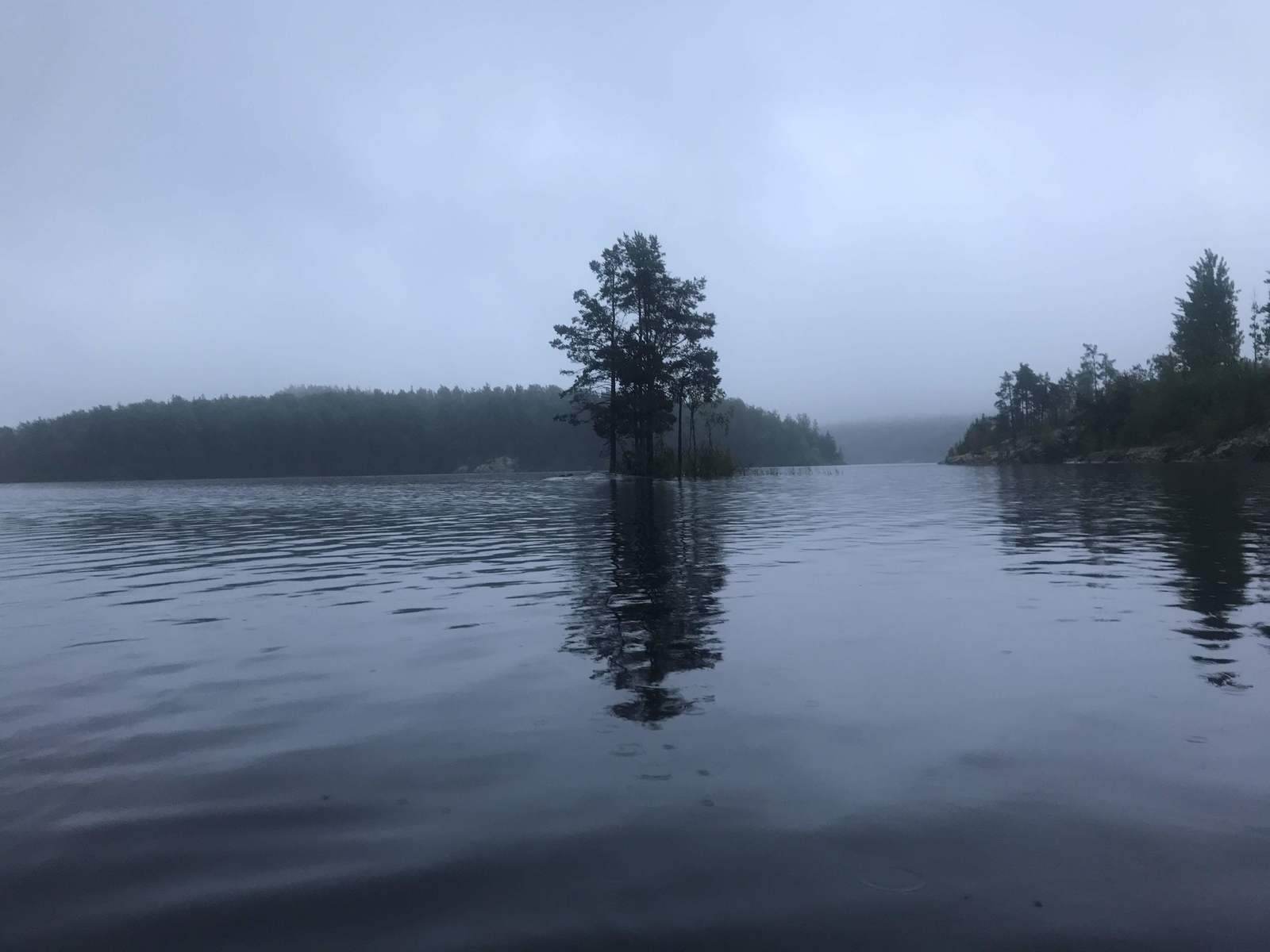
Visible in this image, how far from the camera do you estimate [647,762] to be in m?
4.57

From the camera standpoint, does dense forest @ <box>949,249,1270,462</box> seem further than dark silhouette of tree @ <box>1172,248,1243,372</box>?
No

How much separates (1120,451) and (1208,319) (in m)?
23.9

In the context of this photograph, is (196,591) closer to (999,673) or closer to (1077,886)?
(999,673)

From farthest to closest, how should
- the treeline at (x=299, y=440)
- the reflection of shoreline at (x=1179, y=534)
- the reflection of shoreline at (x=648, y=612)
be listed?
1. the treeline at (x=299, y=440)
2. the reflection of shoreline at (x=1179, y=534)
3. the reflection of shoreline at (x=648, y=612)

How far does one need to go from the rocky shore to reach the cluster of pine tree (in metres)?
38.4

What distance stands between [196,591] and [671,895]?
9.93m

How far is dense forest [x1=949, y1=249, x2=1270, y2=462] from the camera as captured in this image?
224ft

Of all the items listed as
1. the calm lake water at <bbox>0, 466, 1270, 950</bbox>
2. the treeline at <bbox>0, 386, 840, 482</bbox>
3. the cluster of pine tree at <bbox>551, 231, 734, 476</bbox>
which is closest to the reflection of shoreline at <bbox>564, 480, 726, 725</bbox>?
the calm lake water at <bbox>0, 466, 1270, 950</bbox>

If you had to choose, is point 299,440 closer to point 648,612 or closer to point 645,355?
point 645,355

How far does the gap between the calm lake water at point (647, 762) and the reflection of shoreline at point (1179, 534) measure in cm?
13

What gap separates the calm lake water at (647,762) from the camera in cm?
308

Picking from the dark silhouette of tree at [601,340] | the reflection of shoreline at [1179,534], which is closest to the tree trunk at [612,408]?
the dark silhouette of tree at [601,340]

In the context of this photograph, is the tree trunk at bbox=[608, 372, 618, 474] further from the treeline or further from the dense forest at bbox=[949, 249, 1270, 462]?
the treeline

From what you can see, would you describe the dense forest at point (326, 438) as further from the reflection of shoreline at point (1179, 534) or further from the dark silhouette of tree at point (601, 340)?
the reflection of shoreline at point (1179, 534)
